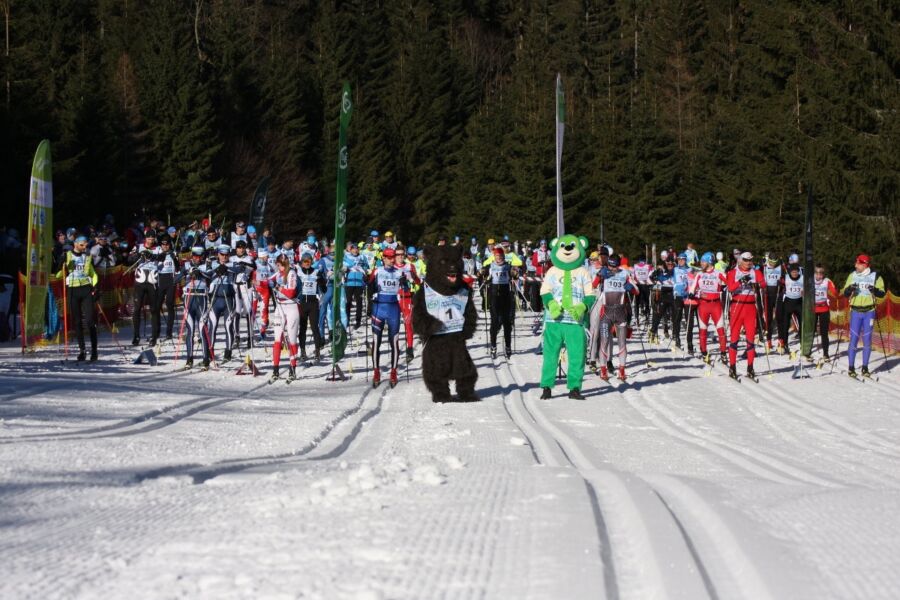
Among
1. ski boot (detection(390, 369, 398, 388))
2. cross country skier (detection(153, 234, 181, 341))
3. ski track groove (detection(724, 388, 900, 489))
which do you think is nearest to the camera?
ski track groove (detection(724, 388, 900, 489))

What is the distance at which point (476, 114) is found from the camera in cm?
8419

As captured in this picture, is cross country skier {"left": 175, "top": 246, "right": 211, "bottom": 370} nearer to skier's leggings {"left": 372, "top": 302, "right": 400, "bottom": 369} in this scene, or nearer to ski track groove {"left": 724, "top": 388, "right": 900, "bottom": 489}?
skier's leggings {"left": 372, "top": 302, "right": 400, "bottom": 369}

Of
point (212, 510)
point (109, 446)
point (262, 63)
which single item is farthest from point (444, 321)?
point (262, 63)

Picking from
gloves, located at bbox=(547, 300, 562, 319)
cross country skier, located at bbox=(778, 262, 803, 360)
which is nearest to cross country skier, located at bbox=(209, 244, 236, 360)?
gloves, located at bbox=(547, 300, 562, 319)

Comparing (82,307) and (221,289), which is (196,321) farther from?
(82,307)

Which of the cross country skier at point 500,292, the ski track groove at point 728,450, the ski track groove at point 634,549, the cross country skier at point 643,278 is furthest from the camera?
the cross country skier at point 643,278

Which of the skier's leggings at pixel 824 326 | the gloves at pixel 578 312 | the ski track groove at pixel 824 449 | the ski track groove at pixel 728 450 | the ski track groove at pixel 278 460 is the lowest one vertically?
the ski track groove at pixel 824 449

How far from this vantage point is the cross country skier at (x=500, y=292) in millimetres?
22391

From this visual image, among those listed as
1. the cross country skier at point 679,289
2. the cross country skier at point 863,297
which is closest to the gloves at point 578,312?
the cross country skier at point 863,297

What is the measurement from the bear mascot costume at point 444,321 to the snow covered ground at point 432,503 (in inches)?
32.9

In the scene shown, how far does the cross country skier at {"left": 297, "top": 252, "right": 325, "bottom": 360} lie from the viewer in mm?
21297

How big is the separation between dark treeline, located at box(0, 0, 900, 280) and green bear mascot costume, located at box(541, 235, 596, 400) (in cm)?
1790

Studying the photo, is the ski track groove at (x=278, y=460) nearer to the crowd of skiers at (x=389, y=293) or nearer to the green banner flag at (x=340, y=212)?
the crowd of skiers at (x=389, y=293)

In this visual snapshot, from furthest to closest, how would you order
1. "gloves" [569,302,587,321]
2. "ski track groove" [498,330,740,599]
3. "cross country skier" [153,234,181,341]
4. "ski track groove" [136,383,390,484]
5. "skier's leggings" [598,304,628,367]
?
1. "cross country skier" [153,234,181,341]
2. "skier's leggings" [598,304,628,367]
3. "gloves" [569,302,587,321]
4. "ski track groove" [136,383,390,484]
5. "ski track groove" [498,330,740,599]
